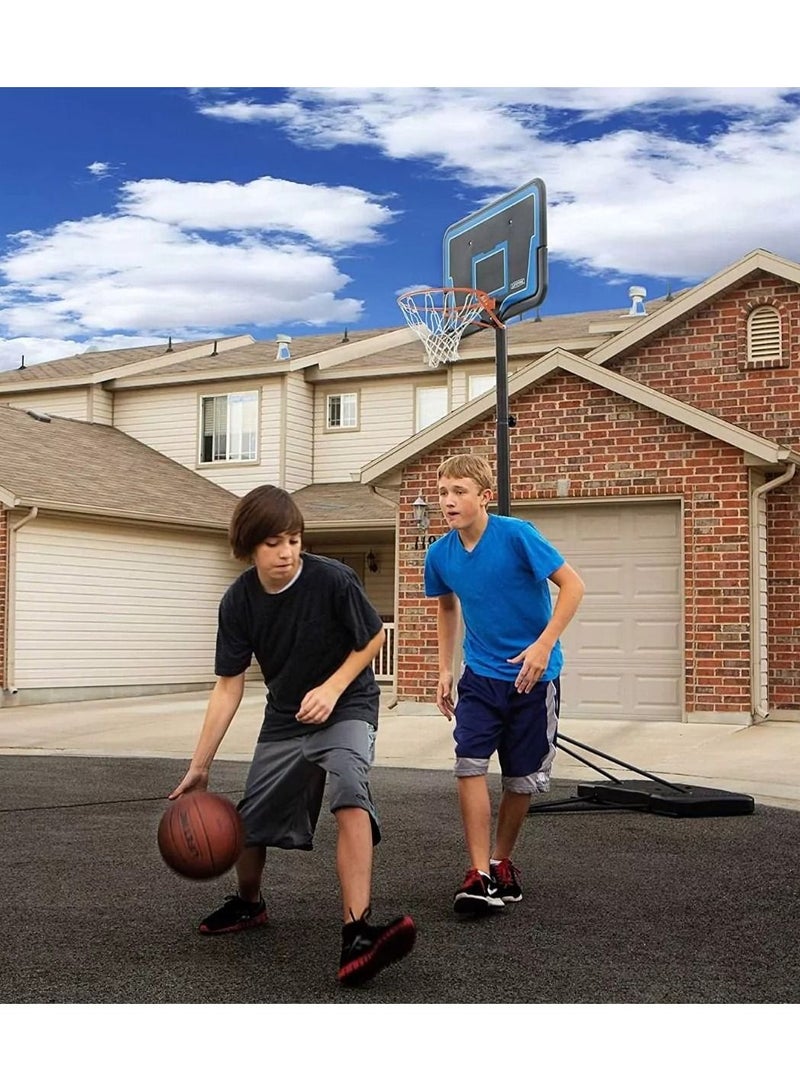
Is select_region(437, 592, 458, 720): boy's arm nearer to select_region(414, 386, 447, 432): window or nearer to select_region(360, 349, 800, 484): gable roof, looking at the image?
select_region(360, 349, 800, 484): gable roof

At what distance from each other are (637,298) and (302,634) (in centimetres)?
2026

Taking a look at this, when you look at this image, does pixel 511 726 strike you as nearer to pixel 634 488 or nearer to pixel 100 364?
pixel 634 488

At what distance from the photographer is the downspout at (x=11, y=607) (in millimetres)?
17688

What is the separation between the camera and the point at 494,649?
5664mm

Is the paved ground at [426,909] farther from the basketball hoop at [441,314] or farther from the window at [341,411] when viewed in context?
the window at [341,411]

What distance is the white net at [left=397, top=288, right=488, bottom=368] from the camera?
1257 cm

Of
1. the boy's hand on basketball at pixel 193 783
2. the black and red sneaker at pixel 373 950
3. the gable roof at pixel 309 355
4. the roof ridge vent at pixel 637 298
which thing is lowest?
the black and red sneaker at pixel 373 950

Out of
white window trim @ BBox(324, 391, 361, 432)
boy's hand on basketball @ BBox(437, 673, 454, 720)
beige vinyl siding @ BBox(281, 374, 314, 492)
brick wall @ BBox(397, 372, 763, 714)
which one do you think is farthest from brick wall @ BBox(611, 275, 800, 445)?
boy's hand on basketball @ BBox(437, 673, 454, 720)

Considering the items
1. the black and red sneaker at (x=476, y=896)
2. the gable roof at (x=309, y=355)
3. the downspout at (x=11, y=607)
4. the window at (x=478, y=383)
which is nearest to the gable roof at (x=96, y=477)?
the downspout at (x=11, y=607)

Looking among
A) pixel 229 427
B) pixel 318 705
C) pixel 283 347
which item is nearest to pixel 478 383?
pixel 283 347

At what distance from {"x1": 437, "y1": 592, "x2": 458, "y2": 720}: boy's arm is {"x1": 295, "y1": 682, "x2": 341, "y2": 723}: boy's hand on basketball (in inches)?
53.3

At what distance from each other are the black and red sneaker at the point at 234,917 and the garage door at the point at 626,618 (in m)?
9.60

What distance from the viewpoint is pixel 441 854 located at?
7047mm
